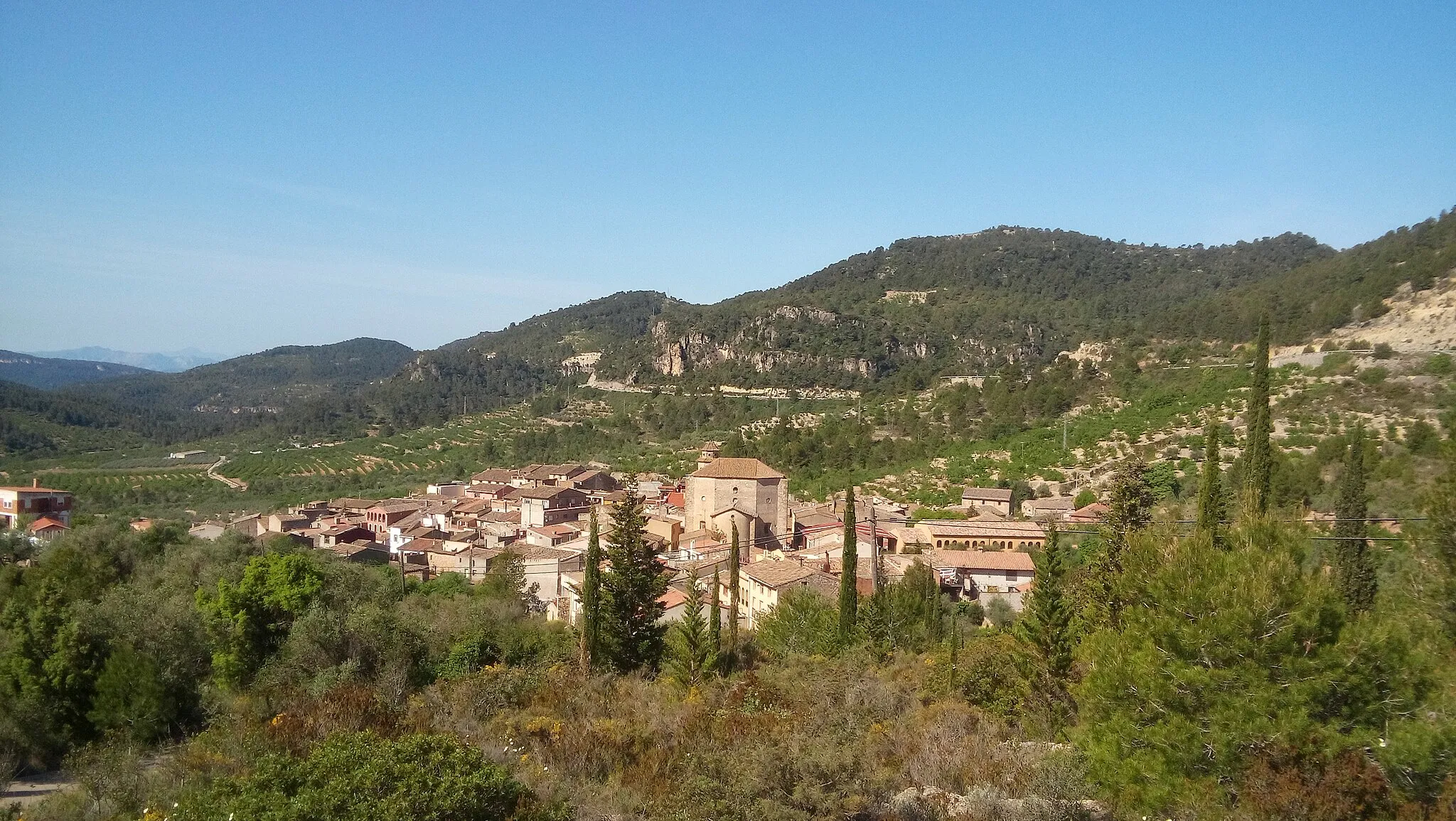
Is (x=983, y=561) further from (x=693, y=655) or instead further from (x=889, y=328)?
(x=889, y=328)

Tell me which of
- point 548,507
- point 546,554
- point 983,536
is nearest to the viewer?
point 546,554

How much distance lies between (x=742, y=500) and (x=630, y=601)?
2058 cm

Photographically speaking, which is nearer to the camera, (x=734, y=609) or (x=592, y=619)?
(x=592, y=619)

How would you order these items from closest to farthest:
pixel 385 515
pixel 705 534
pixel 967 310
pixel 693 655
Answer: pixel 693 655
pixel 705 534
pixel 385 515
pixel 967 310

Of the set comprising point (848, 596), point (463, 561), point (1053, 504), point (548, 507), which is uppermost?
point (848, 596)

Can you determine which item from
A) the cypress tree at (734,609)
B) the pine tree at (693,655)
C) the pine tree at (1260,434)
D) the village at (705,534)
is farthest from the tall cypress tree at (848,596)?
the pine tree at (1260,434)

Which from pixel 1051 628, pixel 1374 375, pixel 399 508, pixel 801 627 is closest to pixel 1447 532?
pixel 1051 628

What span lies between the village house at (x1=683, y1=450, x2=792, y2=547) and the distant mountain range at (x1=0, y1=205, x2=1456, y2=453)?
35455 mm

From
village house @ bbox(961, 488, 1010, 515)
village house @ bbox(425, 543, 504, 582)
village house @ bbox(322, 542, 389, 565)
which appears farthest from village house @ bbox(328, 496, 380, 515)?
village house @ bbox(961, 488, 1010, 515)

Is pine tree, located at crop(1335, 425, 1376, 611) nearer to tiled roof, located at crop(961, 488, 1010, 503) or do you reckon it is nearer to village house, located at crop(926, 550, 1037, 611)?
village house, located at crop(926, 550, 1037, 611)

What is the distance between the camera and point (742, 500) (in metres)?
37.8

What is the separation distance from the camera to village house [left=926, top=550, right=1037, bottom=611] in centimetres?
3002

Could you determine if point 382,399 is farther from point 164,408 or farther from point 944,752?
point 944,752

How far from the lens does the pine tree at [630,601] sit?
1720cm
